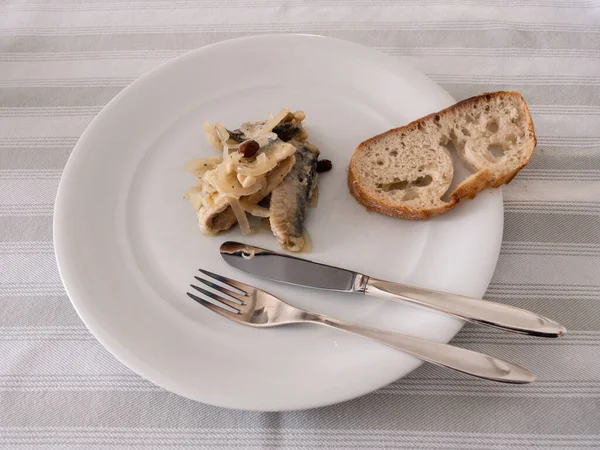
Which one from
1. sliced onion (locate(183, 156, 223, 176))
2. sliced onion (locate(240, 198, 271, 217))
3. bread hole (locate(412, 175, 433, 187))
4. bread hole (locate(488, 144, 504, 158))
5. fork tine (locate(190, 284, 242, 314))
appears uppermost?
bread hole (locate(488, 144, 504, 158))

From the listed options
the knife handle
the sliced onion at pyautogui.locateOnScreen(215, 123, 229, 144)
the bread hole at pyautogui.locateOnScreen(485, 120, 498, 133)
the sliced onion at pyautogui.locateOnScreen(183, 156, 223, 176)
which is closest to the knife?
the knife handle

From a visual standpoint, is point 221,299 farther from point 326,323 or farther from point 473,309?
point 473,309

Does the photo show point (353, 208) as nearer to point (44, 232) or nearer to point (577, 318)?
point (577, 318)

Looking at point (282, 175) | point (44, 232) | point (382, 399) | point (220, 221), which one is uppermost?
point (282, 175)

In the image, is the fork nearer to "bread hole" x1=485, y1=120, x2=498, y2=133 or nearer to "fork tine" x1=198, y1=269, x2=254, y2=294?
"fork tine" x1=198, y1=269, x2=254, y2=294

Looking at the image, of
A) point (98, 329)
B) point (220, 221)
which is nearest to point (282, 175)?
point (220, 221)

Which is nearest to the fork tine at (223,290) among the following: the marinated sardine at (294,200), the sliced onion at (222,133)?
the marinated sardine at (294,200)
